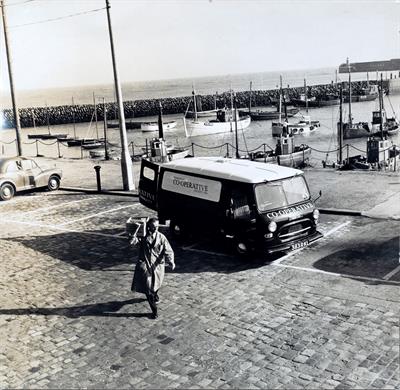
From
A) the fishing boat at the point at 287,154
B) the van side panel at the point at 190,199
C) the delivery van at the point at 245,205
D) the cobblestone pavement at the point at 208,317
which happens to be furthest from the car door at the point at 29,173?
the fishing boat at the point at 287,154

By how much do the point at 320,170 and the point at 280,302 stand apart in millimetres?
13991

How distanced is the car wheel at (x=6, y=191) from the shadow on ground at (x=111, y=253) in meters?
6.29

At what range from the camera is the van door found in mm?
13805

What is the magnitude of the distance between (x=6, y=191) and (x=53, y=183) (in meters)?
2.07

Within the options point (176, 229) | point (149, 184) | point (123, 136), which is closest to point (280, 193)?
point (176, 229)

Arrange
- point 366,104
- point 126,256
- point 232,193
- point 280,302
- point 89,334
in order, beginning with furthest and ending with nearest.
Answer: point 366,104 → point 126,256 → point 232,193 → point 280,302 → point 89,334

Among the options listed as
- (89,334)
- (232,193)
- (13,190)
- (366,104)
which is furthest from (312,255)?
(366,104)

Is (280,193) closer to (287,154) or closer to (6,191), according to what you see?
(6,191)

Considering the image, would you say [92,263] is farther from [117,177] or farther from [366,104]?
[366,104]

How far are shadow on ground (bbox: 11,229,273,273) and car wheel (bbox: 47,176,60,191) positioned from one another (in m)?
7.52

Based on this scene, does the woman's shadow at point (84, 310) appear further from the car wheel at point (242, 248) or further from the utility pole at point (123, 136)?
the utility pole at point (123, 136)

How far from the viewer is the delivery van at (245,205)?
433 inches

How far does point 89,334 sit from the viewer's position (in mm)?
8305

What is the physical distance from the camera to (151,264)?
8750 mm
